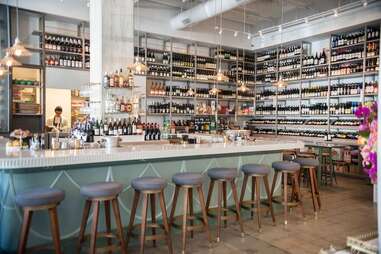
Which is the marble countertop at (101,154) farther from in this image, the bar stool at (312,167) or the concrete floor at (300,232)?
the concrete floor at (300,232)

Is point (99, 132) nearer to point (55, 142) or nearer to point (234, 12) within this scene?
point (55, 142)

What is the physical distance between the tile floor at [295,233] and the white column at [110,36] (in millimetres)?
3235

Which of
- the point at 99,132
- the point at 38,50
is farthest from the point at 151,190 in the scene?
the point at 38,50

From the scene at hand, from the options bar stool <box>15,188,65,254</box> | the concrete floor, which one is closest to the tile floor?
the concrete floor

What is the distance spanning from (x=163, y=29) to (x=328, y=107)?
4.66m

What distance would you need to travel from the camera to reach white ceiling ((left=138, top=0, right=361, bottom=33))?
7.88 metres

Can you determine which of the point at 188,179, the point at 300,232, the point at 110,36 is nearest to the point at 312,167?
the point at 300,232

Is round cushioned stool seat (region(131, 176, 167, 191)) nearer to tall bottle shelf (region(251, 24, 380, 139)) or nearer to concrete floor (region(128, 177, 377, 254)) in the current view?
concrete floor (region(128, 177, 377, 254))

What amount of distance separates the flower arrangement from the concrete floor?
5.46ft

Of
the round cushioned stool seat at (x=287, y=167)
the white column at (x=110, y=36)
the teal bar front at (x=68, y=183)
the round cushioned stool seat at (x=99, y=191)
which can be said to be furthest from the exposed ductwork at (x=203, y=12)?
the round cushioned stool seat at (x=99, y=191)

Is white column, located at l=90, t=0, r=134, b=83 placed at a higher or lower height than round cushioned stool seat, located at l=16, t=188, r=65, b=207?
higher

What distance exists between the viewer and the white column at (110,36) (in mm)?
5543

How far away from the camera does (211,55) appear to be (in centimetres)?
991

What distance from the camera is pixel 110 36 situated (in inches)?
221
